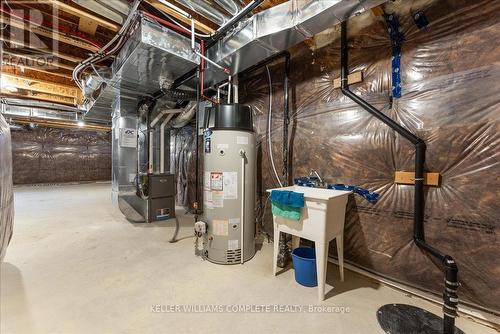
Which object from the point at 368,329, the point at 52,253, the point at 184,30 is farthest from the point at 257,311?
the point at 184,30

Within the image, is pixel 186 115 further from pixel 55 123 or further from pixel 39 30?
pixel 55 123

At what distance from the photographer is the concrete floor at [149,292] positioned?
1.28 metres

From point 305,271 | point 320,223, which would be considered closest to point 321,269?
point 305,271

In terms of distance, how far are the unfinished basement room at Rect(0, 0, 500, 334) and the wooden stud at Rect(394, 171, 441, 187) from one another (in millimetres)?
10

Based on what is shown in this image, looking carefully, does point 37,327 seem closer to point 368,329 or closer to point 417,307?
point 368,329

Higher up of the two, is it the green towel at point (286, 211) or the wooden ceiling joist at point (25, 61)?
the wooden ceiling joist at point (25, 61)

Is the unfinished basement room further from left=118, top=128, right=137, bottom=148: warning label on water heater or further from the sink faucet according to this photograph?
left=118, top=128, right=137, bottom=148: warning label on water heater

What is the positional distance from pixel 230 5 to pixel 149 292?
2.42 m

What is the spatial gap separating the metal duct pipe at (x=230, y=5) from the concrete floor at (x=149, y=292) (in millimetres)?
2330

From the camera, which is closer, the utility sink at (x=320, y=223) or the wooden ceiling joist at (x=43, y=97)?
the utility sink at (x=320, y=223)

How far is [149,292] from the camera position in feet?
5.23

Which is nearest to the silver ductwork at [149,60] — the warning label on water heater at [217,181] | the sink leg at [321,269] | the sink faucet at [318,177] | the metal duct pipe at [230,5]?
the metal duct pipe at [230,5]

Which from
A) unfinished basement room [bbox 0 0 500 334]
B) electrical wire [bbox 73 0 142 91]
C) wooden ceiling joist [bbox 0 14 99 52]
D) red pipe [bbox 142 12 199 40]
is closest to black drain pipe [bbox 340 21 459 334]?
unfinished basement room [bbox 0 0 500 334]

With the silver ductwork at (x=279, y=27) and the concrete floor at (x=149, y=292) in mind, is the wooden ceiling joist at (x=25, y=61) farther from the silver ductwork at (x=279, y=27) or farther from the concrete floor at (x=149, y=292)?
the silver ductwork at (x=279, y=27)
